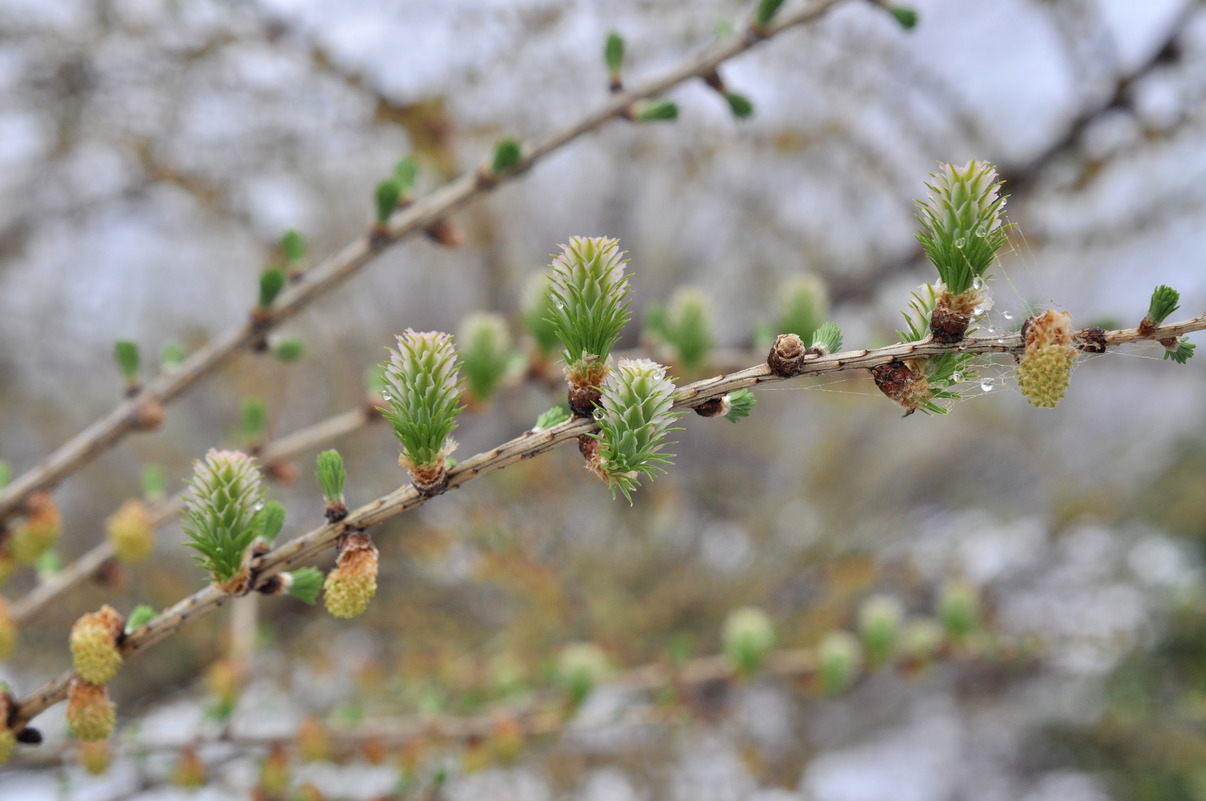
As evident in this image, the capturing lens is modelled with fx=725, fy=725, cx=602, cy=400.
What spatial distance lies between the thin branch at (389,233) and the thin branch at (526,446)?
498mm

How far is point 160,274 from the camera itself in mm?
4457

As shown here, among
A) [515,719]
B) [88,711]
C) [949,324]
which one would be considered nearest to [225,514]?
[88,711]

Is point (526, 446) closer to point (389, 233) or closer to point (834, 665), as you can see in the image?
point (389, 233)

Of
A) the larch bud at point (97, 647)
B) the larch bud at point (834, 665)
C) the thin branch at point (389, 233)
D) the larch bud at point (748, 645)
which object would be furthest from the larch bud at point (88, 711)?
the larch bud at point (834, 665)

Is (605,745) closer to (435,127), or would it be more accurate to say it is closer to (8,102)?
(435,127)

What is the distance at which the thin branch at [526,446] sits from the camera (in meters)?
0.54

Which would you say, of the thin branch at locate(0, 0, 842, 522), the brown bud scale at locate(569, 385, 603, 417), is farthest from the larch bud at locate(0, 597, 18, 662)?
the brown bud scale at locate(569, 385, 603, 417)

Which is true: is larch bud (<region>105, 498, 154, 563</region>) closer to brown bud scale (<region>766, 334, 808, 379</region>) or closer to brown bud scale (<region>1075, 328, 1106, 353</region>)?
brown bud scale (<region>766, 334, 808, 379</region>)

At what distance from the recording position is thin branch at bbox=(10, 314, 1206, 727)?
537 mm

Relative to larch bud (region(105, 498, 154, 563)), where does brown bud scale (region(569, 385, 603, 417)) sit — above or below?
below

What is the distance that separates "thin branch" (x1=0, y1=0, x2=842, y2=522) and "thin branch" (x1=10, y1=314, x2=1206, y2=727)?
50cm

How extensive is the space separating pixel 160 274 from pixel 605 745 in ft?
12.4

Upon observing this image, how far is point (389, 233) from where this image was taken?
1084 mm

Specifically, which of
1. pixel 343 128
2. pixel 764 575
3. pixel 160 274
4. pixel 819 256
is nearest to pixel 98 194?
pixel 343 128
